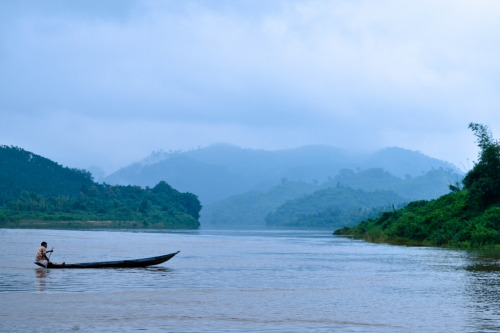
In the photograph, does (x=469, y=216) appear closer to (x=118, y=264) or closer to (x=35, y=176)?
(x=118, y=264)

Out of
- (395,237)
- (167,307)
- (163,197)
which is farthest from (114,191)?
(167,307)

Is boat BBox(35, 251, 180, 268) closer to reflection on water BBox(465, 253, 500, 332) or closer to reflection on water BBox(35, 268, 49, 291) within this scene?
reflection on water BBox(35, 268, 49, 291)

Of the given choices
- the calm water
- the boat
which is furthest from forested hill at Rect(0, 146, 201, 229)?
the calm water

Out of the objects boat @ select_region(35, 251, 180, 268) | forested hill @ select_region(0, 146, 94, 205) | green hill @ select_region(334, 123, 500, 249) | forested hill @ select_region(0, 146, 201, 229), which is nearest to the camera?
boat @ select_region(35, 251, 180, 268)

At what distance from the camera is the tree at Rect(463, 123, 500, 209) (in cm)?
5444

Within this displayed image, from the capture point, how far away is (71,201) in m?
139

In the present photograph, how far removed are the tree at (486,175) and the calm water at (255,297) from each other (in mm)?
18391

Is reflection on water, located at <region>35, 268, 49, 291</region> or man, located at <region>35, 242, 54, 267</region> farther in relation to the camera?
man, located at <region>35, 242, 54, 267</region>

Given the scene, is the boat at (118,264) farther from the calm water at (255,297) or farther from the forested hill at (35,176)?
the forested hill at (35,176)

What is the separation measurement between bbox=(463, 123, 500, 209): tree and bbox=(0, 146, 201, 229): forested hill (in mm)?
84954

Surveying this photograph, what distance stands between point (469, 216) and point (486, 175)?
386 cm

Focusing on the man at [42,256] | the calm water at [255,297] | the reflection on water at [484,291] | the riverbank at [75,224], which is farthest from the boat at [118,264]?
the riverbank at [75,224]

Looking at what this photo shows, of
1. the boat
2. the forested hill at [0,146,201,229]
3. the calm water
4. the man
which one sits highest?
the forested hill at [0,146,201,229]

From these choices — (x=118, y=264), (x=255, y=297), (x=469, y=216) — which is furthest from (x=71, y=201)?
(x=255, y=297)
